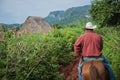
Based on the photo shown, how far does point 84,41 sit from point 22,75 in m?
2.04

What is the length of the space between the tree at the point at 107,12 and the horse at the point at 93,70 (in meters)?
19.8

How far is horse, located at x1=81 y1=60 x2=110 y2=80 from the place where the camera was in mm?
10688

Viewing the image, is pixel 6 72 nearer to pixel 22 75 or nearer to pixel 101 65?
pixel 22 75

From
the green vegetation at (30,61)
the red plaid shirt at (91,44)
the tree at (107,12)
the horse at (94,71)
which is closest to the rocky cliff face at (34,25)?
the tree at (107,12)

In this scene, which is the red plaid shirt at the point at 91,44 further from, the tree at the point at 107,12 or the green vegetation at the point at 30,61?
the tree at the point at 107,12

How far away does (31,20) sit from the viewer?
2592 centimetres

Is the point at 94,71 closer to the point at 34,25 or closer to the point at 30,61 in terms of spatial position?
the point at 30,61

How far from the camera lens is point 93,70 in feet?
35.1

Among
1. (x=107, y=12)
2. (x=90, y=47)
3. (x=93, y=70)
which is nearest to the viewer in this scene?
(x=93, y=70)

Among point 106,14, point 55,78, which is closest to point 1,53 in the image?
point 55,78

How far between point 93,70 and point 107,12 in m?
20.5

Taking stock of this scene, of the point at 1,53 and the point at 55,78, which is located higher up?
the point at 1,53

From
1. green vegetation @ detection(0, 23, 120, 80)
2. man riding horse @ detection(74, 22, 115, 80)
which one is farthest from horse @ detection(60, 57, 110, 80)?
green vegetation @ detection(0, 23, 120, 80)

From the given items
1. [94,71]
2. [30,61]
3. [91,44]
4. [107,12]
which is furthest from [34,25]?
[94,71]
